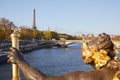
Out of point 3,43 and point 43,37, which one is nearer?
point 3,43

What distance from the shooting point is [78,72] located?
1.46m

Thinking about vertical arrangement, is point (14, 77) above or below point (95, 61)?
below

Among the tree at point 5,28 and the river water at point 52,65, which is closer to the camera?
the river water at point 52,65

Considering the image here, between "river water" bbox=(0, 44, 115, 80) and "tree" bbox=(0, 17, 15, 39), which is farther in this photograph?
"tree" bbox=(0, 17, 15, 39)

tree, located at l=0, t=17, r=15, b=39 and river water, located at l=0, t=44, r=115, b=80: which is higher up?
tree, located at l=0, t=17, r=15, b=39

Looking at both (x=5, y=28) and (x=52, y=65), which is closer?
(x=52, y=65)

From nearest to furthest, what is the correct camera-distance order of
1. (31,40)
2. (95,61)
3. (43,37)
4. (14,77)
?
1. (95,61)
2. (14,77)
3. (31,40)
4. (43,37)

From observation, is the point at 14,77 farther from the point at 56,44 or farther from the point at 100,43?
the point at 56,44

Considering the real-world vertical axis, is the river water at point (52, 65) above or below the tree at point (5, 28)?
below

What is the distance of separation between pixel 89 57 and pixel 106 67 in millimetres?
108

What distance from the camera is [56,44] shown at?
58156 millimetres

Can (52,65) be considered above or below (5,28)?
below

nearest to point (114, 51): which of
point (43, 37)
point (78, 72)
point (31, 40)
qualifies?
point (78, 72)

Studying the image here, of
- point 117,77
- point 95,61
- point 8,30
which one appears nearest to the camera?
point 117,77
